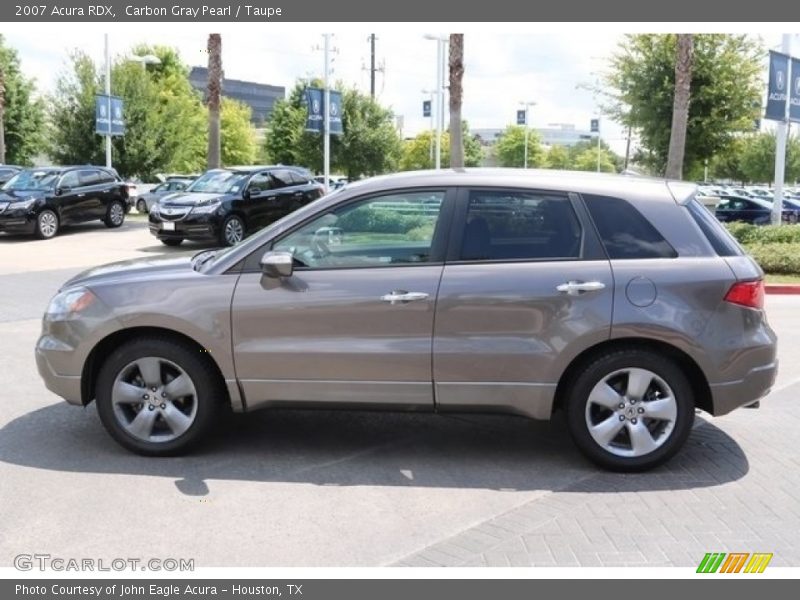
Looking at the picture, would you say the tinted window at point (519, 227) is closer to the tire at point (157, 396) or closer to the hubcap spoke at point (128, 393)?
the tire at point (157, 396)

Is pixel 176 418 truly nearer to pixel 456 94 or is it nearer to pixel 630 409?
pixel 630 409

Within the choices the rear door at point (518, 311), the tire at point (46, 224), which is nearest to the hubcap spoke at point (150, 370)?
the rear door at point (518, 311)

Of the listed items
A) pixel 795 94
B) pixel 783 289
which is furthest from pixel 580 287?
pixel 795 94

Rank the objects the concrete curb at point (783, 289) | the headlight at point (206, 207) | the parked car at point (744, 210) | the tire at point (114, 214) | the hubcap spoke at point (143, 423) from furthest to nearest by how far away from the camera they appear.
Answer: the parked car at point (744, 210)
the tire at point (114, 214)
the headlight at point (206, 207)
the concrete curb at point (783, 289)
the hubcap spoke at point (143, 423)

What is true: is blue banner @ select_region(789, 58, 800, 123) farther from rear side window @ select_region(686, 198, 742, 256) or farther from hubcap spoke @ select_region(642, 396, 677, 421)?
hubcap spoke @ select_region(642, 396, 677, 421)

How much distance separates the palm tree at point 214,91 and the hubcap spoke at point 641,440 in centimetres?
2269

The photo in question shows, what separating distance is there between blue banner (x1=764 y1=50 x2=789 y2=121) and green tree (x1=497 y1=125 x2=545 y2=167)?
248 ft

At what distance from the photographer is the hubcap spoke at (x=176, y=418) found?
5.17 metres

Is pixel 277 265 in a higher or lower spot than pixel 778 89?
lower

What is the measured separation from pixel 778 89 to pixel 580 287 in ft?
55.2

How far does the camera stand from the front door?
4.93 m

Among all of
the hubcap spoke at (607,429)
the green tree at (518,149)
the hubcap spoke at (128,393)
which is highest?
the green tree at (518,149)

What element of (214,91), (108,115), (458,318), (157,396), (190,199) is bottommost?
(157,396)

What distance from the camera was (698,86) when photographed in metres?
25.2
